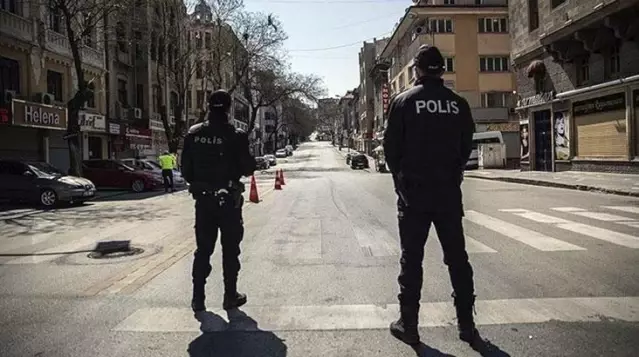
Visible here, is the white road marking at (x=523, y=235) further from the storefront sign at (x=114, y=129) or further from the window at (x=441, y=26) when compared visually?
the window at (x=441, y=26)

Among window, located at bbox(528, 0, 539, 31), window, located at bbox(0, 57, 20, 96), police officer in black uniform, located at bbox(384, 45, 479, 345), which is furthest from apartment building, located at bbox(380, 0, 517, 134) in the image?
police officer in black uniform, located at bbox(384, 45, 479, 345)

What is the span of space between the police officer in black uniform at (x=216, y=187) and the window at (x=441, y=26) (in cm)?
4502

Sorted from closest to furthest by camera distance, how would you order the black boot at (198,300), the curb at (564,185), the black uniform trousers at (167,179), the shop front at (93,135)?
1. the black boot at (198,300)
2. the curb at (564,185)
3. the black uniform trousers at (167,179)
4. the shop front at (93,135)

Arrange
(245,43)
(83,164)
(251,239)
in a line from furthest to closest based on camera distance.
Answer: (245,43) < (83,164) < (251,239)

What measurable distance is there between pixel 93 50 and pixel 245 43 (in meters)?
17.3

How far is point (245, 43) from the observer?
47188mm

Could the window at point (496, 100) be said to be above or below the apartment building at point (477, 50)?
below

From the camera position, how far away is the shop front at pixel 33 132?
22703mm

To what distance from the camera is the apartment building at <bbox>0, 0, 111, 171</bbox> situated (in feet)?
76.3

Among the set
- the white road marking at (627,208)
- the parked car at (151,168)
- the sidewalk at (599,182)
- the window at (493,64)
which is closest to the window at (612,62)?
the sidewalk at (599,182)

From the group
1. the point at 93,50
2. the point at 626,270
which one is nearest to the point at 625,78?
the point at 626,270

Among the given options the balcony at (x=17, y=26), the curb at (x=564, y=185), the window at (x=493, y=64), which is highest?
the window at (x=493, y=64)

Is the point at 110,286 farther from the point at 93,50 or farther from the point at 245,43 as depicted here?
the point at 245,43

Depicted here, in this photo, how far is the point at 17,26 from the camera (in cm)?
2405
